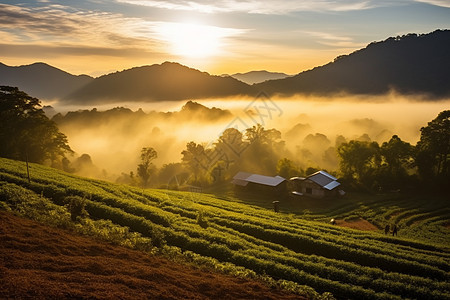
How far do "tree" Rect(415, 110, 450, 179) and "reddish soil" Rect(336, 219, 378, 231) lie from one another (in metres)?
30.0

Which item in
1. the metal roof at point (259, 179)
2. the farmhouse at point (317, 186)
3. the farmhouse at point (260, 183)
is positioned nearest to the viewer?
the farmhouse at point (317, 186)

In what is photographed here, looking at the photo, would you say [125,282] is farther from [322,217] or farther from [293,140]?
[293,140]

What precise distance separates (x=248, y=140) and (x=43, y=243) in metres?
96.0

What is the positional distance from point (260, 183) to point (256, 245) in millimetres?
42720

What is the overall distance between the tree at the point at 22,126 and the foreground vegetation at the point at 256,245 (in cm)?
2495

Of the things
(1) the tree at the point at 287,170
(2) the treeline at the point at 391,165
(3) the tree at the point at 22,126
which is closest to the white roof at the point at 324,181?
(2) the treeline at the point at 391,165

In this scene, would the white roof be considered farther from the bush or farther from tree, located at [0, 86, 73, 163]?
tree, located at [0, 86, 73, 163]

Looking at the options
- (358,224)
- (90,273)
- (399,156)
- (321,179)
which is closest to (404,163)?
(399,156)

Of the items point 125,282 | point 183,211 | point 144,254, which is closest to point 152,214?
point 183,211

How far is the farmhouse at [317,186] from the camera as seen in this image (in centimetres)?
6812

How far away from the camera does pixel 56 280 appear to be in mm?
17203

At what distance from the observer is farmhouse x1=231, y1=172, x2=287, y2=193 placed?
2817 inches

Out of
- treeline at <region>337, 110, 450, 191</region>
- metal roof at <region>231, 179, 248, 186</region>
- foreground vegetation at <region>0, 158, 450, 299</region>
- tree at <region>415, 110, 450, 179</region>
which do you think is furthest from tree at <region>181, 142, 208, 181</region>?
foreground vegetation at <region>0, 158, 450, 299</region>

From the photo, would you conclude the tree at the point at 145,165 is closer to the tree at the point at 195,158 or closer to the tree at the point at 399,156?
the tree at the point at 195,158
